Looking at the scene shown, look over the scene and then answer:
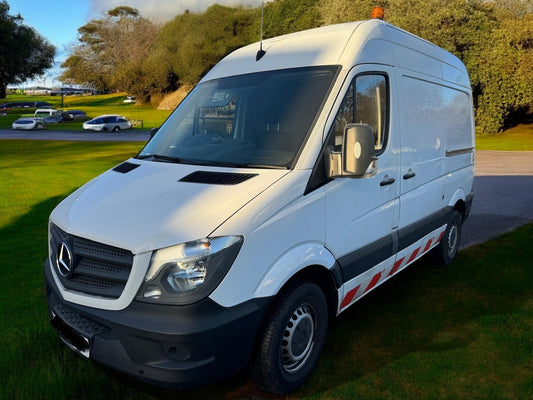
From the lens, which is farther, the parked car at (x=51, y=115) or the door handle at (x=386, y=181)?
the parked car at (x=51, y=115)

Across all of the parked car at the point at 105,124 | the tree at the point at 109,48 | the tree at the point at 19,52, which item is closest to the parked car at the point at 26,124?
→ the parked car at the point at 105,124

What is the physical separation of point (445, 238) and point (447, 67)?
201 cm

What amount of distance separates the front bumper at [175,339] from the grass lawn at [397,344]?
0.65 m

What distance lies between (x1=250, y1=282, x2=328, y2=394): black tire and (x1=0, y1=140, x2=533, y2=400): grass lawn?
0.17 metres

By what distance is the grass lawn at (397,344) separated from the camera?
10.6 feet

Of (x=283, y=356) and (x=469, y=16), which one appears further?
(x=469, y=16)

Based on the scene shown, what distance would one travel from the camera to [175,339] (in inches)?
99.3

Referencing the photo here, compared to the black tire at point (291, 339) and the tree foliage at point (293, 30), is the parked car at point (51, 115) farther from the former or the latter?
the black tire at point (291, 339)

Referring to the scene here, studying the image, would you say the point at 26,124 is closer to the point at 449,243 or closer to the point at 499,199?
the point at 499,199

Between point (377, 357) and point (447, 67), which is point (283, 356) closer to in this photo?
point (377, 357)

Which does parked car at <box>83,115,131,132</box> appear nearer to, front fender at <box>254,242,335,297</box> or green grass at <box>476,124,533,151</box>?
green grass at <box>476,124,533,151</box>

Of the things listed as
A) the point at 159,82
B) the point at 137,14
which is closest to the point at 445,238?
the point at 159,82

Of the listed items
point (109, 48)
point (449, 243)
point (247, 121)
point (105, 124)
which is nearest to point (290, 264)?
point (247, 121)

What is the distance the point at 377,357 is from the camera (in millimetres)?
3693
